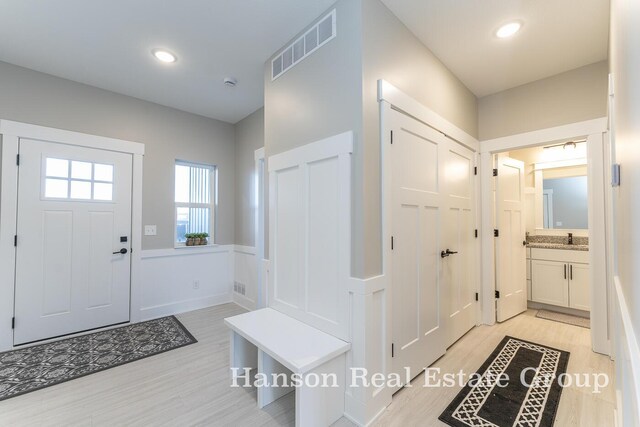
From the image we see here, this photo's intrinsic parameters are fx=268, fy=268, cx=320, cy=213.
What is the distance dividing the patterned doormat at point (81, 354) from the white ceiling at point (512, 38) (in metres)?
3.57

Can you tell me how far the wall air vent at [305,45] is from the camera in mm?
1906

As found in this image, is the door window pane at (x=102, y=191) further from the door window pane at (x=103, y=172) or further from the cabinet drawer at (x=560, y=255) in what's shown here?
the cabinet drawer at (x=560, y=255)

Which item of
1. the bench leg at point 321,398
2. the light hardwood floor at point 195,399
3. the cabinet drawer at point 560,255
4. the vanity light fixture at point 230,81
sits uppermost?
the vanity light fixture at point 230,81

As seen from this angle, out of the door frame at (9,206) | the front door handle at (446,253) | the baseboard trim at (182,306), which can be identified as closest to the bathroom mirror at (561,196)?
the front door handle at (446,253)

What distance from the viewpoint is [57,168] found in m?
2.82

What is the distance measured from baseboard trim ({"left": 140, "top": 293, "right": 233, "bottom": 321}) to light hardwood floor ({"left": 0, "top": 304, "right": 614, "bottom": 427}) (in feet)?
3.61

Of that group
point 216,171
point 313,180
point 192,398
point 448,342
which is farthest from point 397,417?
point 216,171

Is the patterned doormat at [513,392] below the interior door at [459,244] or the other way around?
below

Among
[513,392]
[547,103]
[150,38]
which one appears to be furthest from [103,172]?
[547,103]

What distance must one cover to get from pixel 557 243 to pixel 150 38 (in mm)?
5400

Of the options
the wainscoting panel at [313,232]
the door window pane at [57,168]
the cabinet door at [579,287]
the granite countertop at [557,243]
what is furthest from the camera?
the granite countertop at [557,243]

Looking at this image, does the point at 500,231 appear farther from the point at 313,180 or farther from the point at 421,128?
the point at 313,180

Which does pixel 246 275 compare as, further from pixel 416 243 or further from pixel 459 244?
pixel 459 244

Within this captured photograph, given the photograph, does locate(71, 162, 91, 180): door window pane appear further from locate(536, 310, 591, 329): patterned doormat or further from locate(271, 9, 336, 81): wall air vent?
locate(536, 310, 591, 329): patterned doormat
